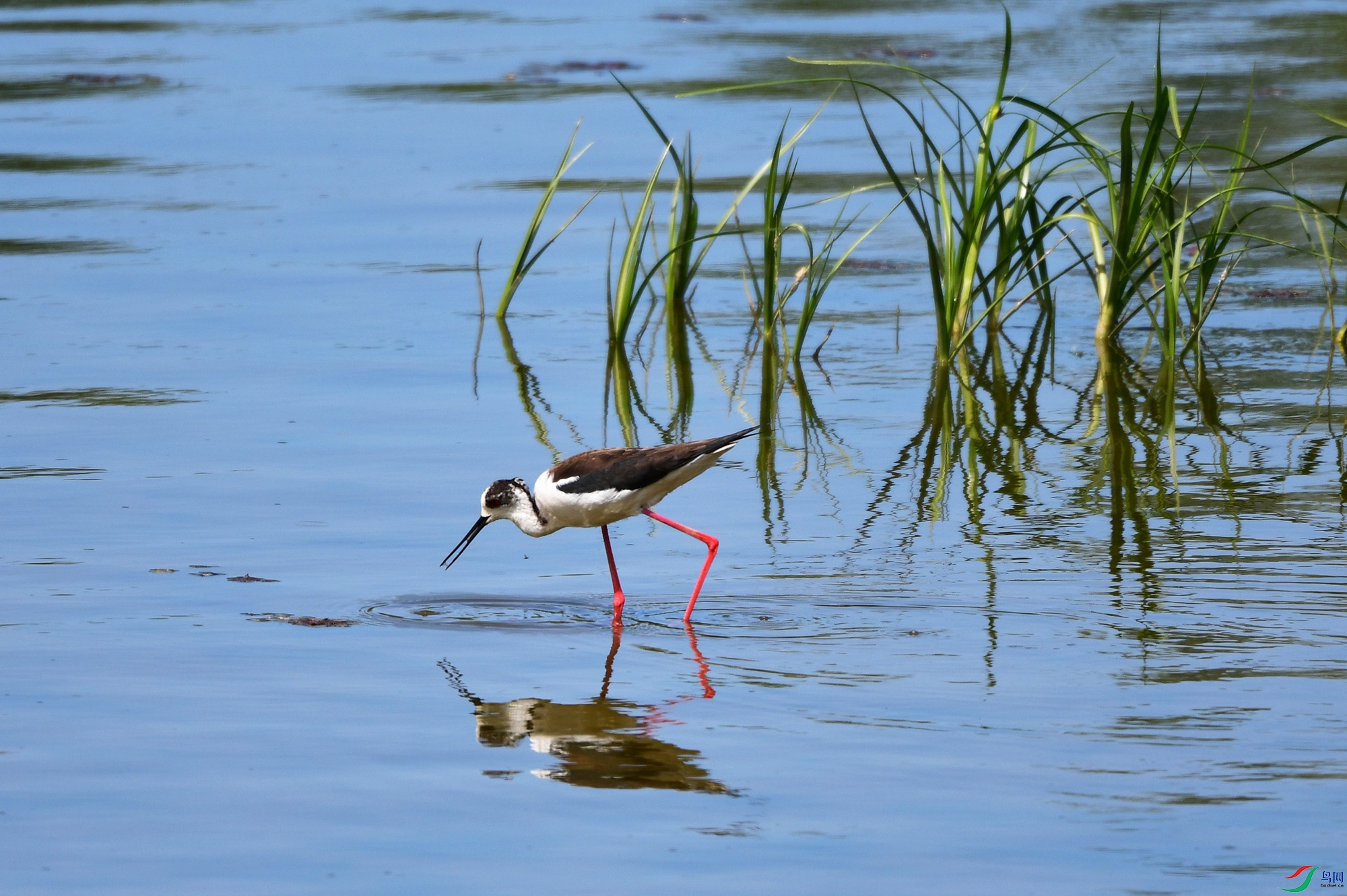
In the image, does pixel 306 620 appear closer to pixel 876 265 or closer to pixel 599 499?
pixel 599 499

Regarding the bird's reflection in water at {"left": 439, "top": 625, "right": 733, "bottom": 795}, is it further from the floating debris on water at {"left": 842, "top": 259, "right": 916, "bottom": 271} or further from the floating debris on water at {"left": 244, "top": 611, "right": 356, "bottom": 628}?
the floating debris on water at {"left": 842, "top": 259, "right": 916, "bottom": 271}

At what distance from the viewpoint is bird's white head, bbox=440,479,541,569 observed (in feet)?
19.9

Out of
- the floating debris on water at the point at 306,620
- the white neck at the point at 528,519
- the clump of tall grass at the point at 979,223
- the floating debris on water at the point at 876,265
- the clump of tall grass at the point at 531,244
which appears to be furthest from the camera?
the floating debris on water at the point at 876,265

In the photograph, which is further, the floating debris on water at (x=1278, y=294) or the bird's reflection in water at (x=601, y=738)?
the floating debris on water at (x=1278, y=294)

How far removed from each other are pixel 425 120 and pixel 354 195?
2986mm

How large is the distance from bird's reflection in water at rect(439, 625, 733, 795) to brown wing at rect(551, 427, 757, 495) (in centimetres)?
85

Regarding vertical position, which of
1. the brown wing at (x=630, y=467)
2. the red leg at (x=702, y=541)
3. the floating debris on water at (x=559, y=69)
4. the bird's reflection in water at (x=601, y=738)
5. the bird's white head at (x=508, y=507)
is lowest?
the bird's reflection in water at (x=601, y=738)

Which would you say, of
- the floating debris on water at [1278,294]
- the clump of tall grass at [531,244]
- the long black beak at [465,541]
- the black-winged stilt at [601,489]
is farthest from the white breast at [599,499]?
the floating debris on water at [1278,294]

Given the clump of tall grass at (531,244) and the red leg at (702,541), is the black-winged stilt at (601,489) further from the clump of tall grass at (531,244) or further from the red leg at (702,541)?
the clump of tall grass at (531,244)

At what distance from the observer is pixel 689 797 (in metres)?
4.41

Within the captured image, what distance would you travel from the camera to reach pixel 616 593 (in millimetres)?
5891

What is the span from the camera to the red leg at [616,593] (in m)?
5.80

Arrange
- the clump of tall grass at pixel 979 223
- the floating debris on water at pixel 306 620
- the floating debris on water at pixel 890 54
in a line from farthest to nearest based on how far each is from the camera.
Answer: the floating debris on water at pixel 890 54, the clump of tall grass at pixel 979 223, the floating debris on water at pixel 306 620

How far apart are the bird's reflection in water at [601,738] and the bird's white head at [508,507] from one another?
88cm
